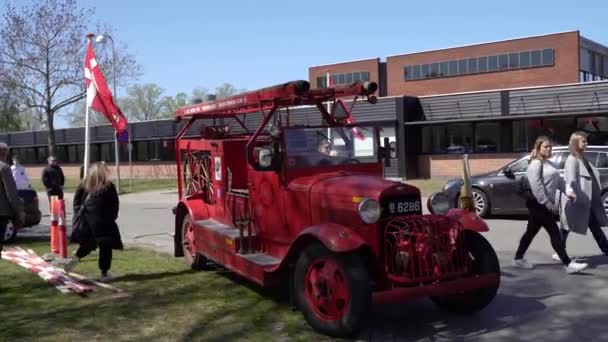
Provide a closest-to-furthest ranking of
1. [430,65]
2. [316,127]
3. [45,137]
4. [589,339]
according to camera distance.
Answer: [589,339] < [316,127] < [45,137] < [430,65]

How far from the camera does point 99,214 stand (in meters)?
7.98

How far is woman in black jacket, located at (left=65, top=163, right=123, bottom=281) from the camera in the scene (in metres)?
7.97

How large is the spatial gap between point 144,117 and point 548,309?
96188 millimetres

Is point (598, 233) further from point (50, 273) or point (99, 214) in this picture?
point (50, 273)

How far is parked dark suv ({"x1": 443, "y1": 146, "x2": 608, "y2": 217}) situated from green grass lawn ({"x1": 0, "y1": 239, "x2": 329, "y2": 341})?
7.82 m

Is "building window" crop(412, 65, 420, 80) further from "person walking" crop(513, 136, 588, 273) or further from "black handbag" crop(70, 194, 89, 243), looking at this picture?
"black handbag" crop(70, 194, 89, 243)

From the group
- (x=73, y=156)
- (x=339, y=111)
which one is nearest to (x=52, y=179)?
(x=339, y=111)

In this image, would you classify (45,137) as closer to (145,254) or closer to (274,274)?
(145,254)

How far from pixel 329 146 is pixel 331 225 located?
1443mm

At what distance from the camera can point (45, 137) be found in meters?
50.4

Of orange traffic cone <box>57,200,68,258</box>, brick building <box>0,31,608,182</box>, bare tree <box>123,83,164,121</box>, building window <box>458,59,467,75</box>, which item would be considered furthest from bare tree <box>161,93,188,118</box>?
orange traffic cone <box>57,200,68,258</box>

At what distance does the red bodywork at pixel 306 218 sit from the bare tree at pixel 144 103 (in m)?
92.0

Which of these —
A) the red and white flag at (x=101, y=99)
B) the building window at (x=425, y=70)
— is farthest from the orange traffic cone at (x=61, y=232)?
the building window at (x=425, y=70)

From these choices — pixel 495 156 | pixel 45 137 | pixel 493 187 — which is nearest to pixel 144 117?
pixel 45 137
